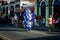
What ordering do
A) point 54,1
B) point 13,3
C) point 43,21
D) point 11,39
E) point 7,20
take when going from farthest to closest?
1. point 13,3
2. point 7,20
3. point 43,21
4. point 54,1
5. point 11,39

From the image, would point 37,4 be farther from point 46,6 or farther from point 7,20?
point 7,20

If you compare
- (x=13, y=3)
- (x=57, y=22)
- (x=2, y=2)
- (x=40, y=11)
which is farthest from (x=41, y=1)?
(x=2, y=2)

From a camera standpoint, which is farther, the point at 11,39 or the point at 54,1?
the point at 54,1

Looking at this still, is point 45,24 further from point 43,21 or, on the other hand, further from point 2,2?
point 2,2

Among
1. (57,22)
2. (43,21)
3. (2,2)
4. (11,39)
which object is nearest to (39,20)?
(43,21)

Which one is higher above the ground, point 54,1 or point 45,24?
point 54,1

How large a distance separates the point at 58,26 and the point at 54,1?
867 cm

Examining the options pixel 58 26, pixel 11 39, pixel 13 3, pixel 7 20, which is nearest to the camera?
pixel 11 39

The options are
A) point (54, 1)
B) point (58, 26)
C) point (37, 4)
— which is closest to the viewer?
point (58, 26)

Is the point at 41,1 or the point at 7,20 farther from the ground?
the point at 41,1

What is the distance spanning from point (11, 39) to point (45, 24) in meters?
21.1

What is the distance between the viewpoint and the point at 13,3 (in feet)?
222

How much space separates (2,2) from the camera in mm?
80062

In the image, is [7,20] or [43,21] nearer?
[43,21]
